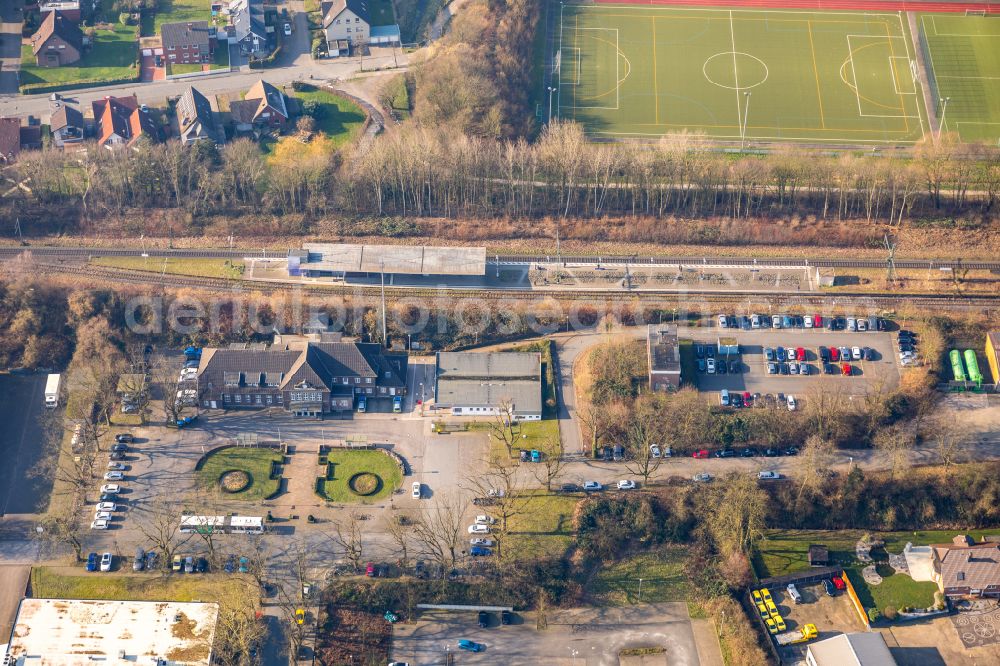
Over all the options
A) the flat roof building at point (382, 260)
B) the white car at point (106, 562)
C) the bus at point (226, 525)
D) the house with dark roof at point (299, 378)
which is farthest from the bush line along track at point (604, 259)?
the white car at point (106, 562)

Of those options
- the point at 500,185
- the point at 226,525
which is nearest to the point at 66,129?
the point at 500,185

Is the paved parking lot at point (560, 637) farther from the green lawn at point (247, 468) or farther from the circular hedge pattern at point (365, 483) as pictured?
the green lawn at point (247, 468)

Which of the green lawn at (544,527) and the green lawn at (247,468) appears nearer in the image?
the green lawn at (544,527)

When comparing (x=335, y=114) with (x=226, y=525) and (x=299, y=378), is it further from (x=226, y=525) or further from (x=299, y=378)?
(x=226, y=525)

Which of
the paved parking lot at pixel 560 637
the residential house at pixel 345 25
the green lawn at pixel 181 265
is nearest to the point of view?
the paved parking lot at pixel 560 637

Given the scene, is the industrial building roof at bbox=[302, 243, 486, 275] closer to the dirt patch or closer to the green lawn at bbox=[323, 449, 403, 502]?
the green lawn at bbox=[323, 449, 403, 502]

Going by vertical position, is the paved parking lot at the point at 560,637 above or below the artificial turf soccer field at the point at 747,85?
below

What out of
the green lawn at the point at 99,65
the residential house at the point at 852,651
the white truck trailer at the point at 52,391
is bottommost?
the residential house at the point at 852,651
